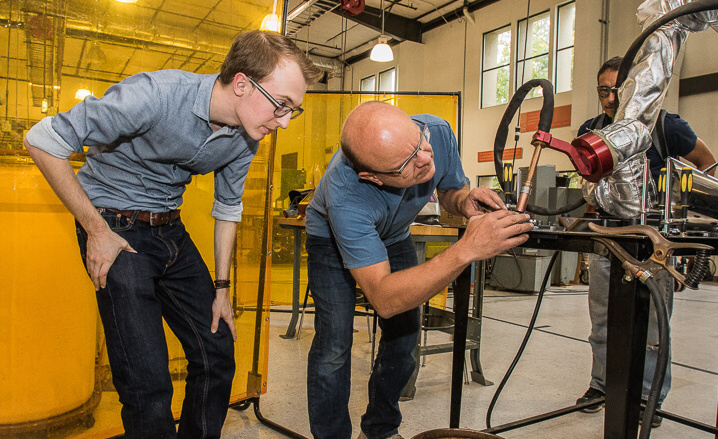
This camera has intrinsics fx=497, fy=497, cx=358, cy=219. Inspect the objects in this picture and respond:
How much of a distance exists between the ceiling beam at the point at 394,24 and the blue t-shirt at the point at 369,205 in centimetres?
971

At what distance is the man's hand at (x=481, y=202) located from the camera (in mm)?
1419

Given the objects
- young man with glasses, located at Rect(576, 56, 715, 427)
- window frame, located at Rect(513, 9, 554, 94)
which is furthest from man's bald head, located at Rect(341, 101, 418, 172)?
window frame, located at Rect(513, 9, 554, 94)

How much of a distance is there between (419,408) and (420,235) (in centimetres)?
85

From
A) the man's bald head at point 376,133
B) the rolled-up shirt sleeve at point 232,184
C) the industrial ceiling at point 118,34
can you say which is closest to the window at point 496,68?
the industrial ceiling at point 118,34

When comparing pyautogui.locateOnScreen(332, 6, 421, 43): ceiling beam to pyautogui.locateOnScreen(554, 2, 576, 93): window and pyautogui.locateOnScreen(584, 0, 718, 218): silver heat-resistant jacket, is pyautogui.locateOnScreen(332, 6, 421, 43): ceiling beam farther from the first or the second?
pyautogui.locateOnScreen(584, 0, 718, 218): silver heat-resistant jacket

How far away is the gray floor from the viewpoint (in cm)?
205

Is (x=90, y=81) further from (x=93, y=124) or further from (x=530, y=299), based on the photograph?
(x=530, y=299)

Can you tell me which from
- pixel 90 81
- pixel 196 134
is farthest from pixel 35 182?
pixel 196 134

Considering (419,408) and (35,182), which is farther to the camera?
(419,408)

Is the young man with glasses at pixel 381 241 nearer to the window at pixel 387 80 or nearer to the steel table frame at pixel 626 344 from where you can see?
the steel table frame at pixel 626 344

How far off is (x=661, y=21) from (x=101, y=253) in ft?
4.64

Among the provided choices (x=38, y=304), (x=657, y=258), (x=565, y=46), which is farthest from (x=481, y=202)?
(x=565, y=46)

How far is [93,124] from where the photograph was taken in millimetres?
1091

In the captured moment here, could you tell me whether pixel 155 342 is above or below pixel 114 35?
below
